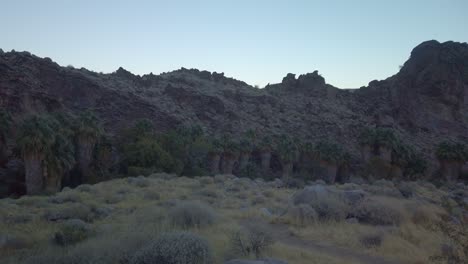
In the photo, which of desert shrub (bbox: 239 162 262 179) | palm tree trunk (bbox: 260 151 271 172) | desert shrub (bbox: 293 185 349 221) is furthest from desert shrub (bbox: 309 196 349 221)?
palm tree trunk (bbox: 260 151 271 172)

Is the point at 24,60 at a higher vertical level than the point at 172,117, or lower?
higher

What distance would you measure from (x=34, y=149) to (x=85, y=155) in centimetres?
1025

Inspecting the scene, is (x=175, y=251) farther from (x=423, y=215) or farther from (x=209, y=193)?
(x=209, y=193)

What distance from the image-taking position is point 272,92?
348 feet

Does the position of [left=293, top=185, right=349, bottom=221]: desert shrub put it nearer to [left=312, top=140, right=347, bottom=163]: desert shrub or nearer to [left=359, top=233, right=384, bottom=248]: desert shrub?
[left=359, top=233, right=384, bottom=248]: desert shrub

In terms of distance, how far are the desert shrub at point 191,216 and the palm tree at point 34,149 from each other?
2292cm

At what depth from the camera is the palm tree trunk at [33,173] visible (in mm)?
35500

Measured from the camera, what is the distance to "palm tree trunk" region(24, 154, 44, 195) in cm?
3550

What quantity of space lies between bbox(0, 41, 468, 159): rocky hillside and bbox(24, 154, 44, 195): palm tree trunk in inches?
1118

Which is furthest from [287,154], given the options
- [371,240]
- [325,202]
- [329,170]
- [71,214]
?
[371,240]

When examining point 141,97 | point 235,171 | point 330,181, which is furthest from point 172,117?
point 330,181

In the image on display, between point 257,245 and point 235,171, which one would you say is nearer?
point 257,245

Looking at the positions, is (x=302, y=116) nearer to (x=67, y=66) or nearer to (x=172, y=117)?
(x=172, y=117)

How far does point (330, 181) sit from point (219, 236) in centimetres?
4921
